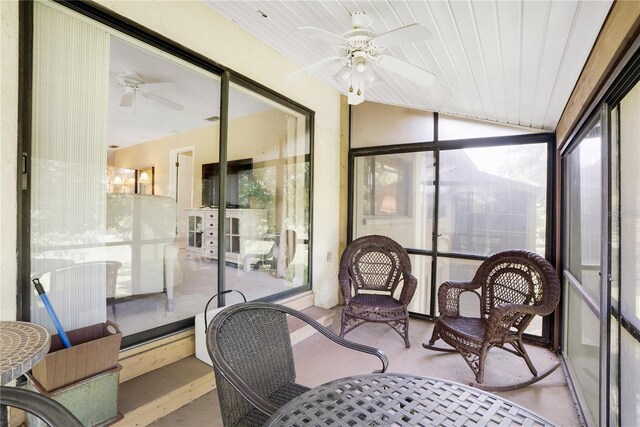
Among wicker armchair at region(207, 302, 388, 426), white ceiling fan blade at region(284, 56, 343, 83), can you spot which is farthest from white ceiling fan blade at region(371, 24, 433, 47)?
wicker armchair at region(207, 302, 388, 426)

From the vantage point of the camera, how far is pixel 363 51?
2018mm

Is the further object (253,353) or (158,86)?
(158,86)

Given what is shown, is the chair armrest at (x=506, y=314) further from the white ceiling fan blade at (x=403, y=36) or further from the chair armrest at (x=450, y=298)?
the white ceiling fan blade at (x=403, y=36)

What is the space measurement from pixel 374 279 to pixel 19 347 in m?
3.06

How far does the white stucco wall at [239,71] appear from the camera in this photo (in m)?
1.58

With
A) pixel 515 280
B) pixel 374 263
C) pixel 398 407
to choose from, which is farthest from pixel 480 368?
pixel 398 407

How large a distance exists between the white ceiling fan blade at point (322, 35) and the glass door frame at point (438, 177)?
2.21m

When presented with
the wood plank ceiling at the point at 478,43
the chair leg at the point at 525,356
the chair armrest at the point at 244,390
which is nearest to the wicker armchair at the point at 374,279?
the chair leg at the point at 525,356

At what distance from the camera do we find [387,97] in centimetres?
353

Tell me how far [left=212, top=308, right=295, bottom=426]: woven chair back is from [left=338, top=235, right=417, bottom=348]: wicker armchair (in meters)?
1.62

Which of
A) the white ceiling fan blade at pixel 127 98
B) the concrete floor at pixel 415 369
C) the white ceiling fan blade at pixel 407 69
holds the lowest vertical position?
the concrete floor at pixel 415 369

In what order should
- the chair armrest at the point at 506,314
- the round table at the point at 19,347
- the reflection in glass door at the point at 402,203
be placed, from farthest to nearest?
the reflection in glass door at the point at 402,203, the chair armrest at the point at 506,314, the round table at the point at 19,347

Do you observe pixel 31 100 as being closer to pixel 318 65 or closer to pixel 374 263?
pixel 318 65

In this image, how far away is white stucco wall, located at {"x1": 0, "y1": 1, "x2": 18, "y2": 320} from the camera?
1.55 meters
